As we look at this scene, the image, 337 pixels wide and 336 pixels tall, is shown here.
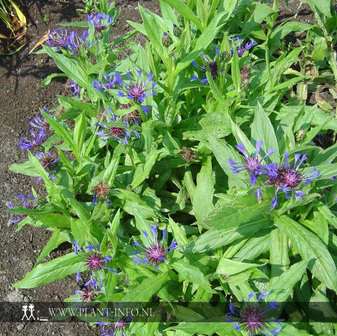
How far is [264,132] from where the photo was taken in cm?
210

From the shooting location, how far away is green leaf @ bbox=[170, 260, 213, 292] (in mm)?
Result: 1962

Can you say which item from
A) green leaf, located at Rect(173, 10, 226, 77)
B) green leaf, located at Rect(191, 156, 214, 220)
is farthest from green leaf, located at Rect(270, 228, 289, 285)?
green leaf, located at Rect(173, 10, 226, 77)

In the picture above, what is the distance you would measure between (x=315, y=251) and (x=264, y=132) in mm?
619

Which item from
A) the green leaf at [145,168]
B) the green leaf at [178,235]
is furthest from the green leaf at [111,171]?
the green leaf at [178,235]

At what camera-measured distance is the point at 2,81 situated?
12.7 ft

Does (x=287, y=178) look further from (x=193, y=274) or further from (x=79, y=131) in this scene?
(x=79, y=131)

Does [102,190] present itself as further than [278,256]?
Yes

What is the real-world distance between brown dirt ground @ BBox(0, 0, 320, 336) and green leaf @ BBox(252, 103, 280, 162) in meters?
1.59

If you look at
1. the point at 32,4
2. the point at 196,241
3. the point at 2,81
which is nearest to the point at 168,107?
the point at 196,241

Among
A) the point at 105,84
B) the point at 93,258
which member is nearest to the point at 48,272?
the point at 93,258

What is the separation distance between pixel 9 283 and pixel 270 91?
84.1 inches

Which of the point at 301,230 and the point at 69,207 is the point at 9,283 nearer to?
the point at 69,207

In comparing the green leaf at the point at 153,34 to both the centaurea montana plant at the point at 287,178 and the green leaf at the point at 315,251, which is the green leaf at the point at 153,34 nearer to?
the centaurea montana plant at the point at 287,178

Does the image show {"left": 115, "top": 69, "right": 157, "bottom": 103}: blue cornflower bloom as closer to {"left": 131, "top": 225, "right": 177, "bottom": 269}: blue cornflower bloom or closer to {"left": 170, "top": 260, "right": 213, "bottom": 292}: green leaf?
{"left": 131, "top": 225, "right": 177, "bottom": 269}: blue cornflower bloom
